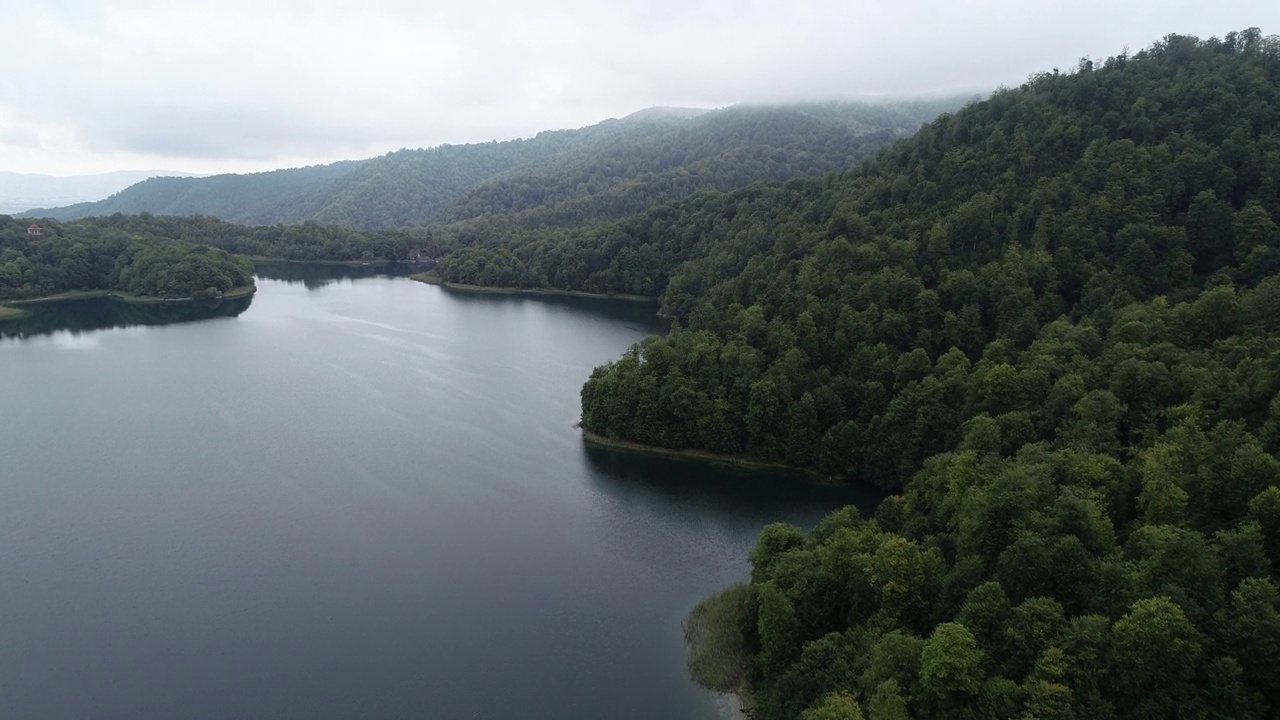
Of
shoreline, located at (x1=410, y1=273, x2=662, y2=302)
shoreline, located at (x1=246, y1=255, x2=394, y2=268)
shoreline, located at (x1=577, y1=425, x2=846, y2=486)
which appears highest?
shoreline, located at (x1=246, y1=255, x2=394, y2=268)

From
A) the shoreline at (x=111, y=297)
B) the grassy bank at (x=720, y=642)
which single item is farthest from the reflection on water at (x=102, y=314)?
the grassy bank at (x=720, y=642)

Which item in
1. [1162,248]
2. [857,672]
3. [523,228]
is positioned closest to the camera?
[857,672]

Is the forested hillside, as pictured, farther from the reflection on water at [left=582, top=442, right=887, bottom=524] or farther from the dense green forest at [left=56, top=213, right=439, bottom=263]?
the reflection on water at [left=582, top=442, right=887, bottom=524]

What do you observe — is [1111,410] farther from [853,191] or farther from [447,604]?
[853,191]

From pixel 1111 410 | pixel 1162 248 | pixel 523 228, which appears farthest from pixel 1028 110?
pixel 523 228

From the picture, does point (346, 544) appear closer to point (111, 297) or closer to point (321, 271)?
point (111, 297)

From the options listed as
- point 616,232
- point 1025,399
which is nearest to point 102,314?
point 616,232

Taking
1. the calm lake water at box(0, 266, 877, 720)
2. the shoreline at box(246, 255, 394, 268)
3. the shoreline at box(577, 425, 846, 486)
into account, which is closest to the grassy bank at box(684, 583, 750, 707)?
the calm lake water at box(0, 266, 877, 720)
